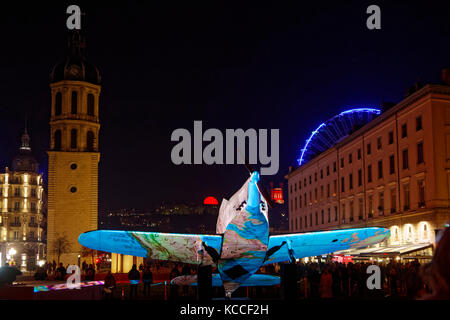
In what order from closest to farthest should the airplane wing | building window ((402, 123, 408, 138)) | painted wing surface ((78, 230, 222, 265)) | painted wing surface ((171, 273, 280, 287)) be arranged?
painted wing surface ((78, 230, 222, 265)) < the airplane wing < painted wing surface ((171, 273, 280, 287)) < building window ((402, 123, 408, 138))

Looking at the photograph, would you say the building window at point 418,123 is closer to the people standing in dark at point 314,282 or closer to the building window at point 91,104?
the people standing in dark at point 314,282

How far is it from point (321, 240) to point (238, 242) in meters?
4.45

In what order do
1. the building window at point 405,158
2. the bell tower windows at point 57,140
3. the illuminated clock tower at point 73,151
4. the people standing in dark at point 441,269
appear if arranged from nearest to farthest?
the people standing in dark at point 441,269
the building window at point 405,158
the illuminated clock tower at point 73,151
the bell tower windows at point 57,140

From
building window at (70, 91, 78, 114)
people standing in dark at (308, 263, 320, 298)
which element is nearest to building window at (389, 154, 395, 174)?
people standing in dark at (308, 263, 320, 298)

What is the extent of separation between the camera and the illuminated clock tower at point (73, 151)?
7869 centimetres

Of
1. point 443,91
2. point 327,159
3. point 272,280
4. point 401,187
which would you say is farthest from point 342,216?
point 272,280

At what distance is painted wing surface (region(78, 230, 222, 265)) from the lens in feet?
61.6

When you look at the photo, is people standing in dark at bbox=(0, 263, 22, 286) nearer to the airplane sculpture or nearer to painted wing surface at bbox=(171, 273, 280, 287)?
the airplane sculpture

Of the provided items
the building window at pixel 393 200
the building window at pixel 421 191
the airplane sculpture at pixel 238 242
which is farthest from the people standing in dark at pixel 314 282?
the building window at pixel 393 200

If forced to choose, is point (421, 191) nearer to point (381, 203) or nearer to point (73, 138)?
point (381, 203)

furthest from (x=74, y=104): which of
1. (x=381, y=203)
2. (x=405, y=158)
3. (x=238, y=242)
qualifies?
(x=238, y=242)

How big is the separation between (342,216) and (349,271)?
46669mm
